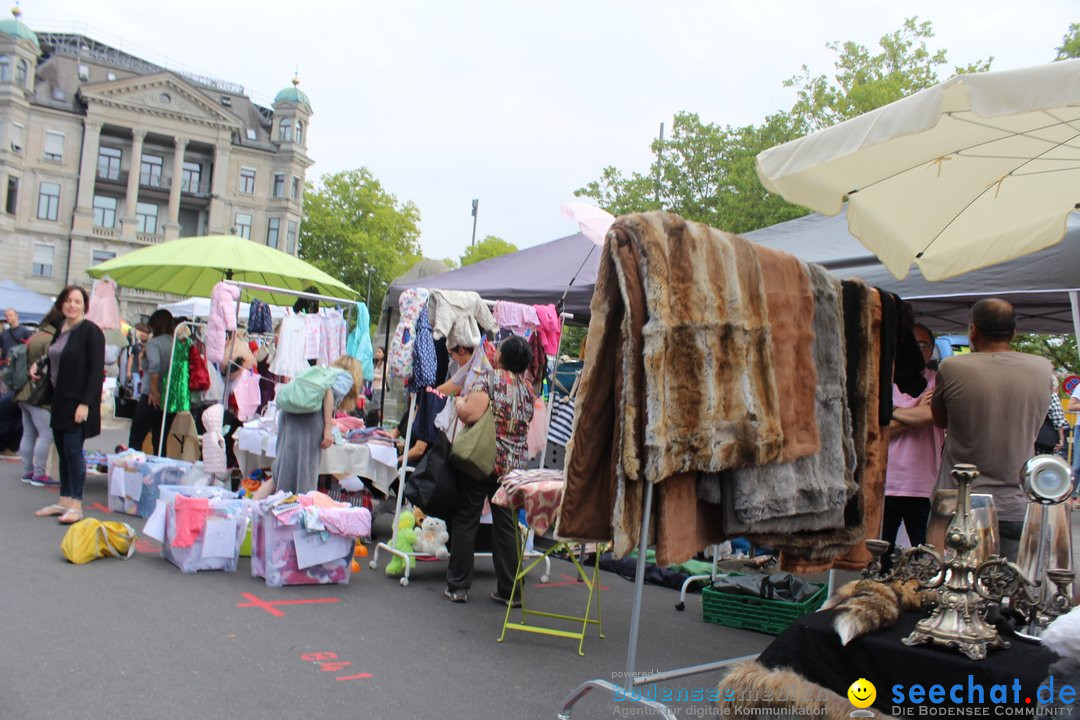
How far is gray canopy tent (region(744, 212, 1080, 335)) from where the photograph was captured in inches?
187

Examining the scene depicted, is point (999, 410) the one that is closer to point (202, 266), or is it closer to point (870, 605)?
point (870, 605)

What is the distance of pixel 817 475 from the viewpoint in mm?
3162

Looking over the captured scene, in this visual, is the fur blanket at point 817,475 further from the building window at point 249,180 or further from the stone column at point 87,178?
the building window at point 249,180

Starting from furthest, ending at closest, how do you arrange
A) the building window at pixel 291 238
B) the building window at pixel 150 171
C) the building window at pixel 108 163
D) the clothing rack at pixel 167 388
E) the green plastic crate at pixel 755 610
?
1. the building window at pixel 291 238
2. the building window at pixel 150 171
3. the building window at pixel 108 163
4. the clothing rack at pixel 167 388
5. the green plastic crate at pixel 755 610

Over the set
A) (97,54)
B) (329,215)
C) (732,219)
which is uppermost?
(97,54)

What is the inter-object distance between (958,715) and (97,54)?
70730 millimetres

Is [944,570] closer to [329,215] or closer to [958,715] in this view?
[958,715]

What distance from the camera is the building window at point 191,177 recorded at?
192 ft

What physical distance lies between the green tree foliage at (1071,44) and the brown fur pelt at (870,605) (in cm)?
2567

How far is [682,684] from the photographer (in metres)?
4.38

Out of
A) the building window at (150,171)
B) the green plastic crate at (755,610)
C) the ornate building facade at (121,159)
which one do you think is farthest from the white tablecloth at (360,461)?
the building window at (150,171)

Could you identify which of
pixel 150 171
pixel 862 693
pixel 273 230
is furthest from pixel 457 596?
pixel 150 171

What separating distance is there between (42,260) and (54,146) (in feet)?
23.8

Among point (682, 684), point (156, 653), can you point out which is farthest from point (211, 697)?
point (682, 684)
